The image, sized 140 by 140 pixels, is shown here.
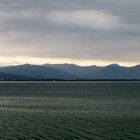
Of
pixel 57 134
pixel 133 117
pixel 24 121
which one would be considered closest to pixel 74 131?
pixel 57 134

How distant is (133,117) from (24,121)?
23.9m

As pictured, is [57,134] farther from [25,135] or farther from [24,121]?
[24,121]

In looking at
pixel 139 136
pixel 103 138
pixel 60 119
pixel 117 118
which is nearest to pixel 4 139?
pixel 103 138

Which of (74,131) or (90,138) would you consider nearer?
(90,138)

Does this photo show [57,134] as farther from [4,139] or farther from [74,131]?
[4,139]

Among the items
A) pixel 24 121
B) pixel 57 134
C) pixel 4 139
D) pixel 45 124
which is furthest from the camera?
pixel 24 121

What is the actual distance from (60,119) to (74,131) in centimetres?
1839

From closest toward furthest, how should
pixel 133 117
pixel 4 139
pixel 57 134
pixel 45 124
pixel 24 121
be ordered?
pixel 4 139, pixel 57 134, pixel 45 124, pixel 24 121, pixel 133 117

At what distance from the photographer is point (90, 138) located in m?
63.1

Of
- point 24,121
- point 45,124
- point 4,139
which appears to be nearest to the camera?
point 4,139

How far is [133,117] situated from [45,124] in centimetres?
2202

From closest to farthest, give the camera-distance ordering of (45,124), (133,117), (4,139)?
(4,139), (45,124), (133,117)

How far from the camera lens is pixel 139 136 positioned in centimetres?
6419

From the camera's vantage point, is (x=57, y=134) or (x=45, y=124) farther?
(x=45, y=124)
